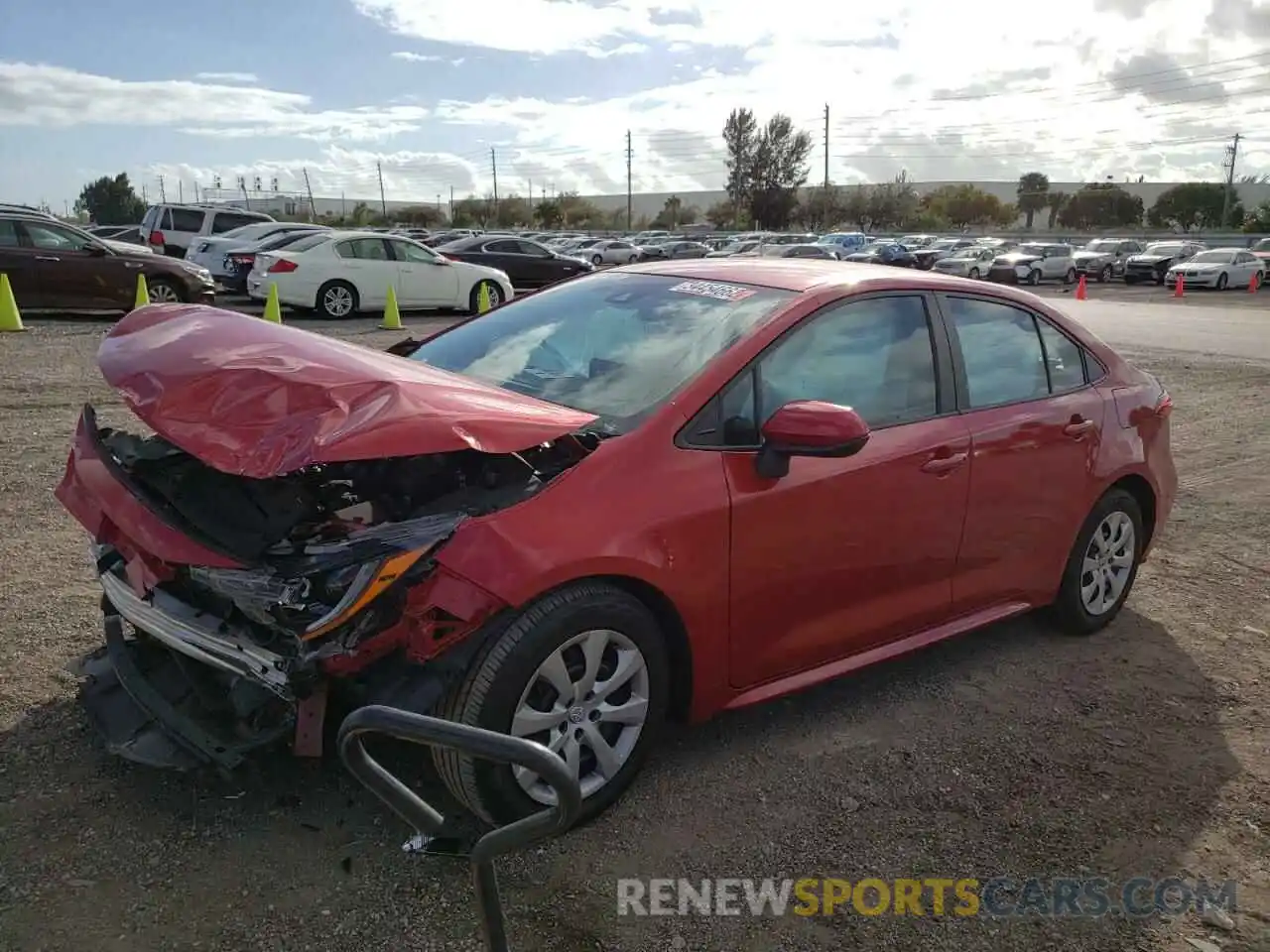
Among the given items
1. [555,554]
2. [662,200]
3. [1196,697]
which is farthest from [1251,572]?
[662,200]

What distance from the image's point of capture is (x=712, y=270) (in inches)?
163

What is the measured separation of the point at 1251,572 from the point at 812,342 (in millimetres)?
3478

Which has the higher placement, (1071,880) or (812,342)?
(812,342)

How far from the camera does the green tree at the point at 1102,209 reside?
8650 centimetres

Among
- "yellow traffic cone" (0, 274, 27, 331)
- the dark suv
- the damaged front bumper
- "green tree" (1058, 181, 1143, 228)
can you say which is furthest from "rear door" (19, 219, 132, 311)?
"green tree" (1058, 181, 1143, 228)

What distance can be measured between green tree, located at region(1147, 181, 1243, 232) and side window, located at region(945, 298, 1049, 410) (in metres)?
86.5

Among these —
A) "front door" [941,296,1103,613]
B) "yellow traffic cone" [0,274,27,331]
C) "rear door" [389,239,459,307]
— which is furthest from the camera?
"rear door" [389,239,459,307]

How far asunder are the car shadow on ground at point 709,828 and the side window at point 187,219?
2319 cm

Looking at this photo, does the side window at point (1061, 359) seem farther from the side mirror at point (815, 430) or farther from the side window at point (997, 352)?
the side mirror at point (815, 430)

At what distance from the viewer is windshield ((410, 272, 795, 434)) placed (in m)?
3.47

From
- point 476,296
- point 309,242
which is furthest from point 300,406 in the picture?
point 476,296

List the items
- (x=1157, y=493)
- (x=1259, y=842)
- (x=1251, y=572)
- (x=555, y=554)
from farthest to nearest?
(x=1251, y=572) < (x=1157, y=493) < (x=1259, y=842) < (x=555, y=554)

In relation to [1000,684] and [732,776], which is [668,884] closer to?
[732,776]

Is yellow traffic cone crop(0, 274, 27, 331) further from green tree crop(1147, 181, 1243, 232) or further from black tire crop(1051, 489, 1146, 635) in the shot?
green tree crop(1147, 181, 1243, 232)
